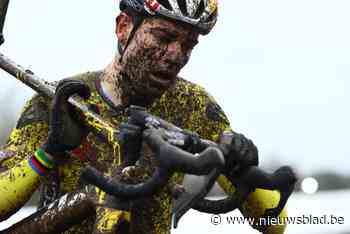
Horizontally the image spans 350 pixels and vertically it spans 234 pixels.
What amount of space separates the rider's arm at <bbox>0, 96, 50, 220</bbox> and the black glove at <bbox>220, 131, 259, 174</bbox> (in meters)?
1.04

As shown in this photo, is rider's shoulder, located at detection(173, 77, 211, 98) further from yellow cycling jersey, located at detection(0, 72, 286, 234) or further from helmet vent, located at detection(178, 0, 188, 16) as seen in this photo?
helmet vent, located at detection(178, 0, 188, 16)

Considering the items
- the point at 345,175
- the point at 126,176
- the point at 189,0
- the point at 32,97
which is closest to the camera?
the point at 126,176

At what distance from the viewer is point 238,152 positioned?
4270mm

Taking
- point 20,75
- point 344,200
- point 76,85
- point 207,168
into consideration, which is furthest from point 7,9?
point 344,200

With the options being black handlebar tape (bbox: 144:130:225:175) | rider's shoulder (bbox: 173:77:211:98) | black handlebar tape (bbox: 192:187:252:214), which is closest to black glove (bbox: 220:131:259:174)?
black handlebar tape (bbox: 192:187:252:214)

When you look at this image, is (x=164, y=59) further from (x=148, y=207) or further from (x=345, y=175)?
(x=345, y=175)

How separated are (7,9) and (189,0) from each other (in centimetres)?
92

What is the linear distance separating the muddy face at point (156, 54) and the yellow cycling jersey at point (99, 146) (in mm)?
241

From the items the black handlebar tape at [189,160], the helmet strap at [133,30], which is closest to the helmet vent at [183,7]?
the helmet strap at [133,30]

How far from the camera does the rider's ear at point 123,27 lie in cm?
521

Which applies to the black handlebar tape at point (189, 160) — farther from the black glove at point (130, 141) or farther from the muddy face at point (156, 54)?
the muddy face at point (156, 54)

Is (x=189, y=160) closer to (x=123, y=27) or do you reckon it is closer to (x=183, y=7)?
(x=183, y=7)

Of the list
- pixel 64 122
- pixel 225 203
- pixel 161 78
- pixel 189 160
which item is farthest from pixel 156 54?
pixel 189 160

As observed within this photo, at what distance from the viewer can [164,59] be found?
4.99 m
